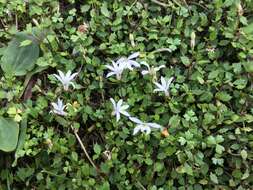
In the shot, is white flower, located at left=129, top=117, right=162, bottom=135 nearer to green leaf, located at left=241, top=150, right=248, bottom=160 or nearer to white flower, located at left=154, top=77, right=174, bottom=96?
white flower, located at left=154, top=77, right=174, bottom=96

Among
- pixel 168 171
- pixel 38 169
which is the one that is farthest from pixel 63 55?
pixel 168 171

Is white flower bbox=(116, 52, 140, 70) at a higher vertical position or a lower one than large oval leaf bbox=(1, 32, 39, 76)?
higher

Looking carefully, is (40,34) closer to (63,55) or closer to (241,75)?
(63,55)

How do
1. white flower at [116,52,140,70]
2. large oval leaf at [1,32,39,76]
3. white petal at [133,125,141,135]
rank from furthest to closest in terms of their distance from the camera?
1. large oval leaf at [1,32,39,76]
2. white flower at [116,52,140,70]
3. white petal at [133,125,141,135]

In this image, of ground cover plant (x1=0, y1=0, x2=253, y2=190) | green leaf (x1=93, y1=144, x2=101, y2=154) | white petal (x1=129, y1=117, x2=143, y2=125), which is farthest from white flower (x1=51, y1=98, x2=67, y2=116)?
white petal (x1=129, y1=117, x2=143, y2=125)

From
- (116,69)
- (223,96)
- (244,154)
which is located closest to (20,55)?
(116,69)

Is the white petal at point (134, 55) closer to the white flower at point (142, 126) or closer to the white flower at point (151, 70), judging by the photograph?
the white flower at point (151, 70)

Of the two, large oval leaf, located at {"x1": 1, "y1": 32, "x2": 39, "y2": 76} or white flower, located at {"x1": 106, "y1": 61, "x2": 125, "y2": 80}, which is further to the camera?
large oval leaf, located at {"x1": 1, "y1": 32, "x2": 39, "y2": 76}

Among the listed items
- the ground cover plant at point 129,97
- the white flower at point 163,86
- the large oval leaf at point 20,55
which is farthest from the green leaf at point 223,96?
the large oval leaf at point 20,55

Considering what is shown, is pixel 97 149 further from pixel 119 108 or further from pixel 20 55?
pixel 20 55
